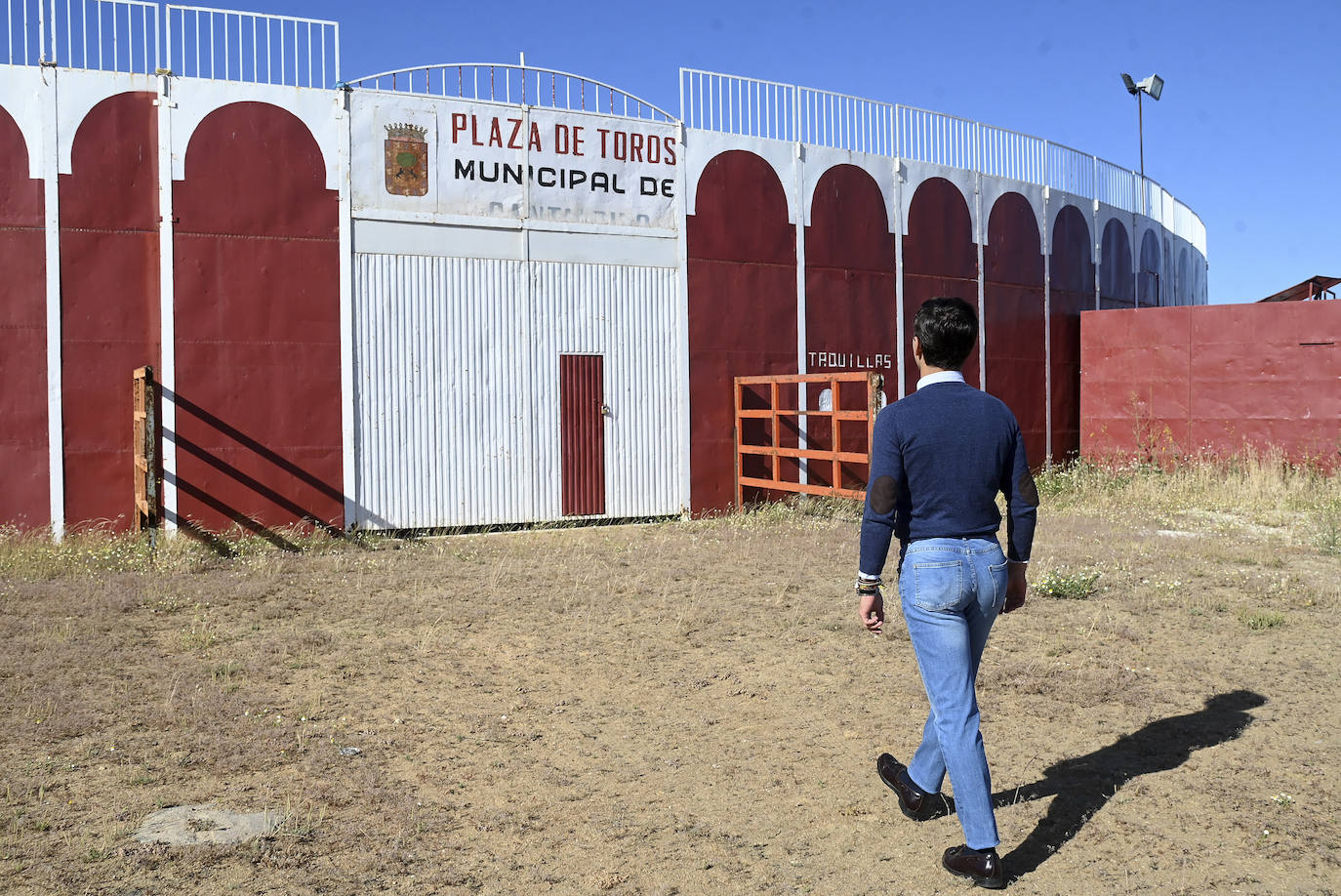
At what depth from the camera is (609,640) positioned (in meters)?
7.83

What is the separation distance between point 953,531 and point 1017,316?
1577 cm

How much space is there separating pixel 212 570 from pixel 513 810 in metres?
6.73

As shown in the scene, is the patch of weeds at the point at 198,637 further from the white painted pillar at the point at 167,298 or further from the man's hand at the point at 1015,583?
the man's hand at the point at 1015,583

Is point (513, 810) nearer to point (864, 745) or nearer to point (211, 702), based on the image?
point (864, 745)

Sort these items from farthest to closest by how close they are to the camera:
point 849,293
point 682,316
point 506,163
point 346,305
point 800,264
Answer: point 849,293 → point 800,264 → point 682,316 → point 506,163 → point 346,305

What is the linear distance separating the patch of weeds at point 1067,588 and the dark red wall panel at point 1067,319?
10.7 m

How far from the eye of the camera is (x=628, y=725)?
19.6 feet

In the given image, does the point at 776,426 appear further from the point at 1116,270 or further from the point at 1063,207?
the point at 1116,270

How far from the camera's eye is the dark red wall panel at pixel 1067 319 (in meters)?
19.4

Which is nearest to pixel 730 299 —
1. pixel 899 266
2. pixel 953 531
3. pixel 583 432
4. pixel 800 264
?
pixel 800 264

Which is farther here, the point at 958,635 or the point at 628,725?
the point at 628,725

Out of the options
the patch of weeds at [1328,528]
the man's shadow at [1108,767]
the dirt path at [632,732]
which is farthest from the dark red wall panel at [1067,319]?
the man's shadow at [1108,767]

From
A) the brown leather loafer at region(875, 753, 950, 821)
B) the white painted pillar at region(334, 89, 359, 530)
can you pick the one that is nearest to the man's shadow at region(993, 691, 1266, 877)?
the brown leather loafer at region(875, 753, 950, 821)

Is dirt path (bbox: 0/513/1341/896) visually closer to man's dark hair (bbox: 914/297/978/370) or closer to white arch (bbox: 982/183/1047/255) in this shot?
man's dark hair (bbox: 914/297/978/370)
